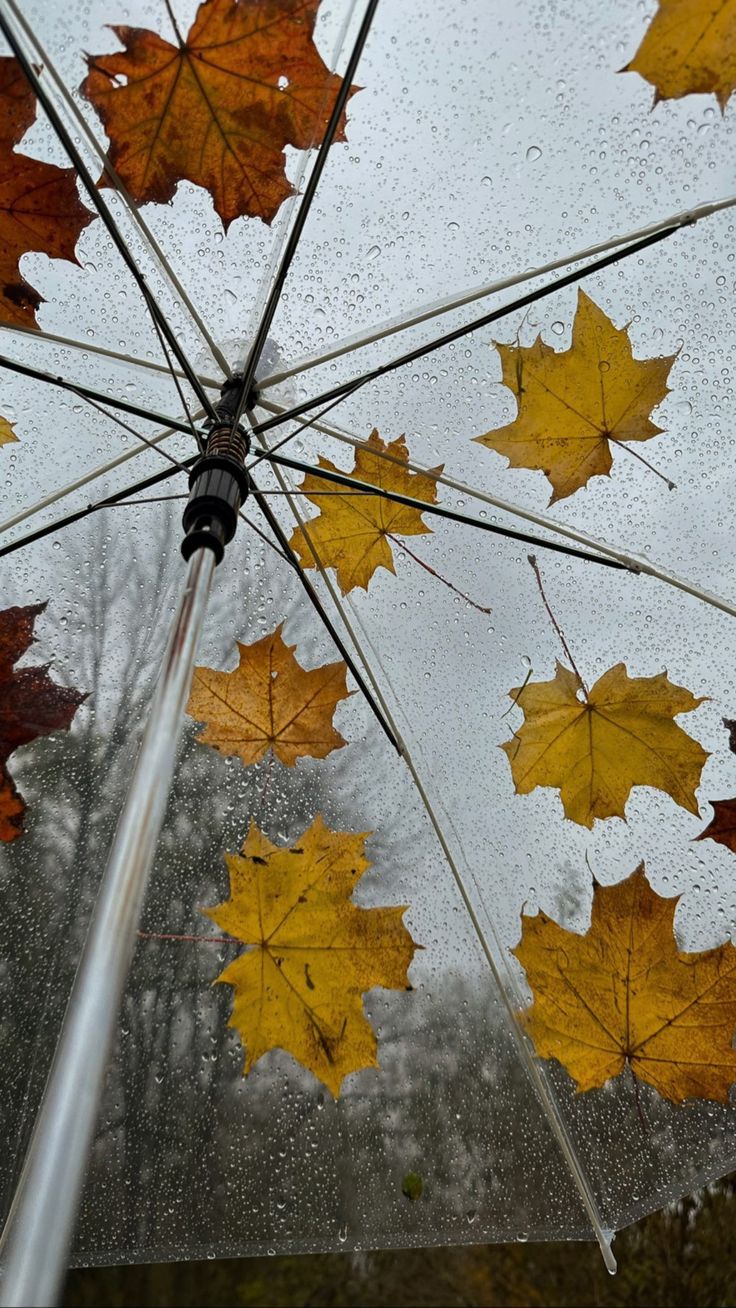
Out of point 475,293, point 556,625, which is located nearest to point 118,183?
point 475,293

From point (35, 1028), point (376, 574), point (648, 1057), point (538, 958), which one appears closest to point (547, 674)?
point (376, 574)

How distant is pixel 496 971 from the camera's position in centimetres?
169

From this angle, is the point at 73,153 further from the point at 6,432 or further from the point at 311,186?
the point at 6,432

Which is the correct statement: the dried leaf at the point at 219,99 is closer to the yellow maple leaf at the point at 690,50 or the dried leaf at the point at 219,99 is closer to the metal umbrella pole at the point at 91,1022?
the yellow maple leaf at the point at 690,50

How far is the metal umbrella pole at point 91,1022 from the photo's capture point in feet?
1.58

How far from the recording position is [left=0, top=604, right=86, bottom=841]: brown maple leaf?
163cm

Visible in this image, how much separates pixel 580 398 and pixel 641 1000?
1.18 metres

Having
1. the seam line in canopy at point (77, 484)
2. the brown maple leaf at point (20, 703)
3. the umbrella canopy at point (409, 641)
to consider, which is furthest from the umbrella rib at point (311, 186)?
the brown maple leaf at point (20, 703)

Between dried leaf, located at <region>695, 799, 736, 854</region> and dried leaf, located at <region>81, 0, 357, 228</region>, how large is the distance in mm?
1443

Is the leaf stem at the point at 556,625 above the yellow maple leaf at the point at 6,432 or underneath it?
underneath

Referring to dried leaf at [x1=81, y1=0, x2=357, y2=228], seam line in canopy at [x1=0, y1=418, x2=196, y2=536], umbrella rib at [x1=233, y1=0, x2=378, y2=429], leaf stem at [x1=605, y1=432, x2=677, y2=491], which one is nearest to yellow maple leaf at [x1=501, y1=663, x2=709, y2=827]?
leaf stem at [x1=605, y1=432, x2=677, y2=491]

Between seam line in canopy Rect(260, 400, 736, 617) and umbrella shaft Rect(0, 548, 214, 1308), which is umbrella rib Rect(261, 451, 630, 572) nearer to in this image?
seam line in canopy Rect(260, 400, 736, 617)

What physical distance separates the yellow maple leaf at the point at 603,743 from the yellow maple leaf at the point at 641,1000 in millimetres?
180

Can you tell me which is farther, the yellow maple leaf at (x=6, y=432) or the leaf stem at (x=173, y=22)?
the yellow maple leaf at (x=6, y=432)
